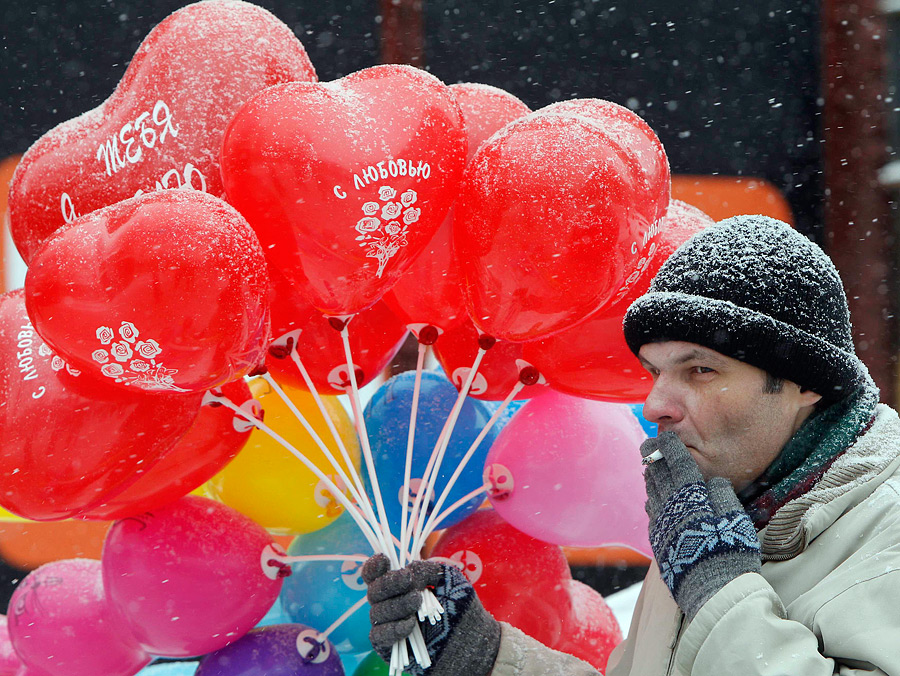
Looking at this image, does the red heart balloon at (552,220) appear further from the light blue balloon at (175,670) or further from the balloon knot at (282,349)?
the light blue balloon at (175,670)

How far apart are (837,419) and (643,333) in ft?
1.05

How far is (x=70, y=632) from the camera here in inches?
76.3

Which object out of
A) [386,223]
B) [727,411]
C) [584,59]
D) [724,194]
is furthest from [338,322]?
[724,194]

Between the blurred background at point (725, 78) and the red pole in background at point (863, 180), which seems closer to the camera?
the blurred background at point (725, 78)

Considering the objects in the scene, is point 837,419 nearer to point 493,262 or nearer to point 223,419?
point 493,262

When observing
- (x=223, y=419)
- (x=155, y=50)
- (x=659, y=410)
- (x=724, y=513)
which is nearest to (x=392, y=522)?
(x=223, y=419)

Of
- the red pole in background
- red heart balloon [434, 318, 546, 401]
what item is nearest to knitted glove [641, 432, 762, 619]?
red heart balloon [434, 318, 546, 401]

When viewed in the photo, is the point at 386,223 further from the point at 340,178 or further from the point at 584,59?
the point at 584,59

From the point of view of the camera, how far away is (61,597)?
198 cm

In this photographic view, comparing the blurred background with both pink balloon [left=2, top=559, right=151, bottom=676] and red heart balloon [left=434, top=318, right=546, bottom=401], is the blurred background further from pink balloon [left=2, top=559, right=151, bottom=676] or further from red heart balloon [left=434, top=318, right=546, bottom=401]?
pink balloon [left=2, top=559, right=151, bottom=676]

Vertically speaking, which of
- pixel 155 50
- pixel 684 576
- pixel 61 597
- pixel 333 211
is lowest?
pixel 61 597

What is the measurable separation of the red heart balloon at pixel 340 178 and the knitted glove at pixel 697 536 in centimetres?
59

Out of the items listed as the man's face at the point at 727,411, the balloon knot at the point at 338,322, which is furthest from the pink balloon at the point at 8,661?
the man's face at the point at 727,411

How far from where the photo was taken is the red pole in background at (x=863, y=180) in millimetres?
4434
